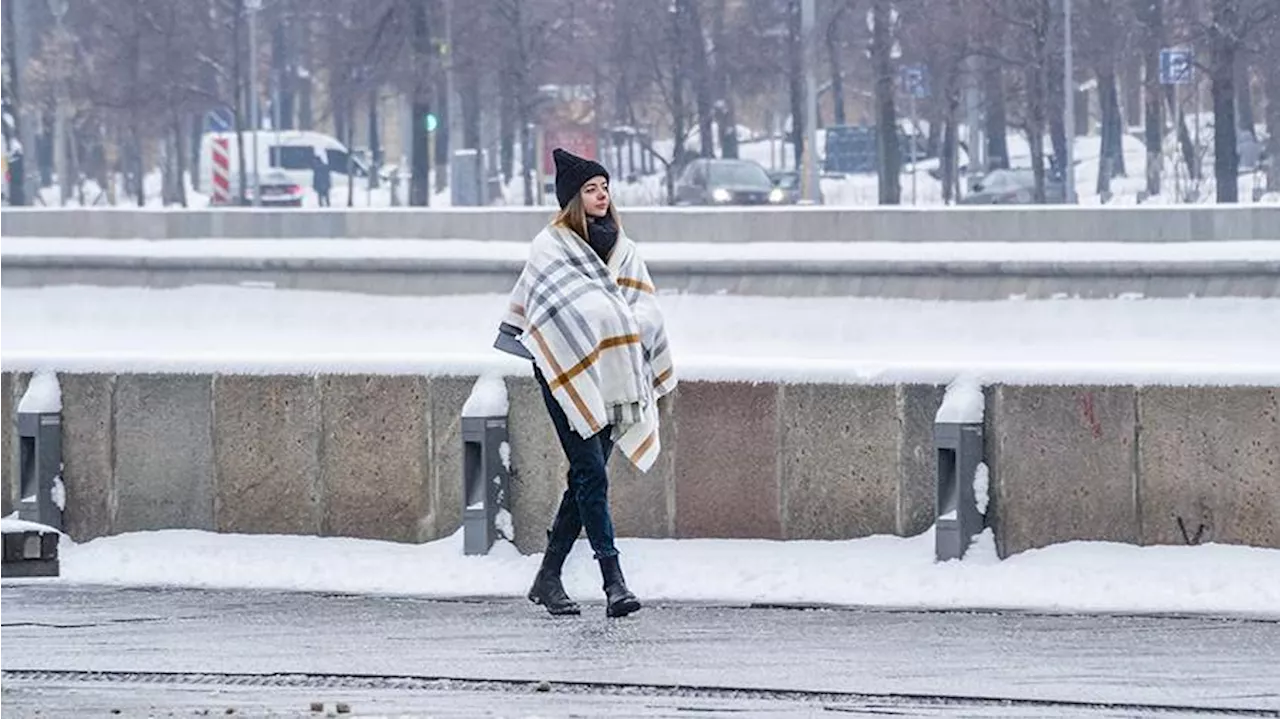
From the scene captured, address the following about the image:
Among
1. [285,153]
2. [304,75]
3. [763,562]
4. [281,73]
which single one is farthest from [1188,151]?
[763,562]

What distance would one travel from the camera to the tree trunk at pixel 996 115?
57.7 m

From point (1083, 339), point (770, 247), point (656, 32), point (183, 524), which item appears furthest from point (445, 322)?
point (656, 32)

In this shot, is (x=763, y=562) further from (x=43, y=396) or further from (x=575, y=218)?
(x=43, y=396)

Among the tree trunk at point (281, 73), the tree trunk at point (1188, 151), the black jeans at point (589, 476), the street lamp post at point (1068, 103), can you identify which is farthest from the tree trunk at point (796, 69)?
the black jeans at point (589, 476)

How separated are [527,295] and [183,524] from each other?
306 centimetres

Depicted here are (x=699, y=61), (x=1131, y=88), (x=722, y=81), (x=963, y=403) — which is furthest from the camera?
(x=1131, y=88)

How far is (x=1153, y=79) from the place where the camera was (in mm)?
56656

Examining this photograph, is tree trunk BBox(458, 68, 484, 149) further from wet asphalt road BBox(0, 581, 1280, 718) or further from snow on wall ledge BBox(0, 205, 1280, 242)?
wet asphalt road BBox(0, 581, 1280, 718)

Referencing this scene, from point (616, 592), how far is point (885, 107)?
44.1 metres

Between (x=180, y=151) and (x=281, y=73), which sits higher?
(x=281, y=73)

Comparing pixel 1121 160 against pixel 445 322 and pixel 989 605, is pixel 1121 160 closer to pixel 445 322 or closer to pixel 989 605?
pixel 445 322

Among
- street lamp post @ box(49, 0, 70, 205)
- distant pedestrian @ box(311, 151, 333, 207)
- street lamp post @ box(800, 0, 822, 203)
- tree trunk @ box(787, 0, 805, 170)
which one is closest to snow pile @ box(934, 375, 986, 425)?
street lamp post @ box(800, 0, 822, 203)

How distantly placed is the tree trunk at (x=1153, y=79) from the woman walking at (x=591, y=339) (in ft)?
141

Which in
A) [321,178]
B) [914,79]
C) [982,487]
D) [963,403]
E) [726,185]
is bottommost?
[982,487]
